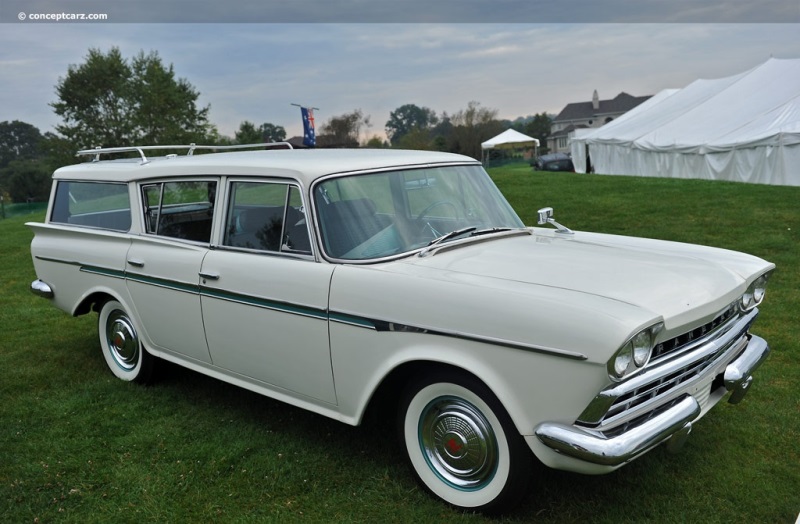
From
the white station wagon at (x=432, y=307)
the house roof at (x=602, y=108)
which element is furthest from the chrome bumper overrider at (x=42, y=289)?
the house roof at (x=602, y=108)

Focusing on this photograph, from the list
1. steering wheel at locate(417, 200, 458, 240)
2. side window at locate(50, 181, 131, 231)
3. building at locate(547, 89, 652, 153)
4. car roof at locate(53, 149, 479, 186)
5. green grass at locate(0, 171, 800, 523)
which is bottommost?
green grass at locate(0, 171, 800, 523)

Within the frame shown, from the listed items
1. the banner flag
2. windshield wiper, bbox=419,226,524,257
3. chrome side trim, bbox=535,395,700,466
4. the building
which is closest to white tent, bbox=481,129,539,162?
the banner flag

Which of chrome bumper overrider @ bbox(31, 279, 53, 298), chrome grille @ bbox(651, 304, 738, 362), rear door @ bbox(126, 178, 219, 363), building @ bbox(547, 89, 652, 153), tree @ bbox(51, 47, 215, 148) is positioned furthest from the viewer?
building @ bbox(547, 89, 652, 153)

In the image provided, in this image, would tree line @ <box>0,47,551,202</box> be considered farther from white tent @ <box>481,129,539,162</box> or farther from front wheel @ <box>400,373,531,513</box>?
front wheel @ <box>400,373,531,513</box>

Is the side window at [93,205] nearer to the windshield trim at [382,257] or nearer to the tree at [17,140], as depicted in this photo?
the windshield trim at [382,257]

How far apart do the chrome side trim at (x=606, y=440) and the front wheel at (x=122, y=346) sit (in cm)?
333

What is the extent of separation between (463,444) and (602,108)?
291ft

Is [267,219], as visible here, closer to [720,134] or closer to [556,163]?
[720,134]

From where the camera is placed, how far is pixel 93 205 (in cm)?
520

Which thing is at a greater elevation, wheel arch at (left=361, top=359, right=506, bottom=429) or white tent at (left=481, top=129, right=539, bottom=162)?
white tent at (left=481, top=129, right=539, bottom=162)

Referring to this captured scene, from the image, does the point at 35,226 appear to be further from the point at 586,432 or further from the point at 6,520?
the point at 586,432

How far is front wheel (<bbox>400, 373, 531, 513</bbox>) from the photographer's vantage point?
2.88m

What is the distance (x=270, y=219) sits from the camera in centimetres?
384

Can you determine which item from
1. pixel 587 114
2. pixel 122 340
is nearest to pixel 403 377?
pixel 122 340
